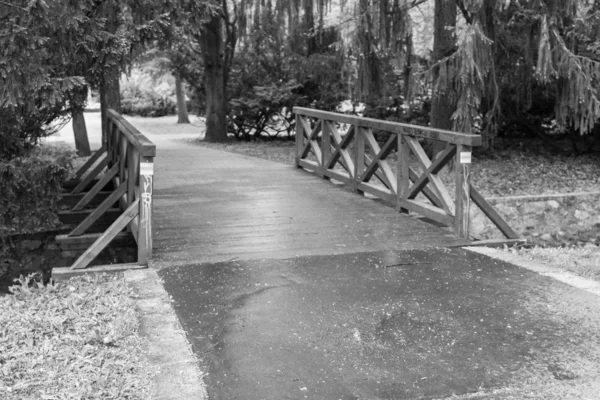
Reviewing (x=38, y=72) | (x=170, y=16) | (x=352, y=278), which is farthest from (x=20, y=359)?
(x=170, y=16)

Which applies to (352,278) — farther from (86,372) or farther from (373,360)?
(86,372)

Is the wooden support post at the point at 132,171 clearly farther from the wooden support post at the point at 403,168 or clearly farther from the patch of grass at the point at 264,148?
the patch of grass at the point at 264,148

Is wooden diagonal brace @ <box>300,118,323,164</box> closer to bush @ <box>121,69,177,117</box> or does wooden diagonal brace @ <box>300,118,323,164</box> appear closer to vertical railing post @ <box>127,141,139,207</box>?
vertical railing post @ <box>127,141,139,207</box>

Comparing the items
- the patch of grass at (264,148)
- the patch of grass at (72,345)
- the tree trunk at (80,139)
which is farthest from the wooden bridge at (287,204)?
the tree trunk at (80,139)

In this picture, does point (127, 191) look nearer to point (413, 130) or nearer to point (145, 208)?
point (145, 208)

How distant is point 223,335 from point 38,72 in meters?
4.06

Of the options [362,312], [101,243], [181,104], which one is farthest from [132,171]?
[181,104]

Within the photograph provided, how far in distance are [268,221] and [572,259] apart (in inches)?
134

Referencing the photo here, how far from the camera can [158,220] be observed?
8.73 m

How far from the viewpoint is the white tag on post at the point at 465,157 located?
7660 millimetres

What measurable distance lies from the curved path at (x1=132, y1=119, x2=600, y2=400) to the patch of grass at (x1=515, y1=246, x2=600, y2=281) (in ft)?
1.43

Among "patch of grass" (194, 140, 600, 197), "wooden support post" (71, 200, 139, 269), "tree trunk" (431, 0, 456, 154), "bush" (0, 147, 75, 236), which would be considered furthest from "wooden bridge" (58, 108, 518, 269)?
"tree trunk" (431, 0, 456, 154)

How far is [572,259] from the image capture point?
6980 mm

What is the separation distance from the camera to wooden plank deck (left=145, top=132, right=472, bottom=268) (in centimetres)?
737
